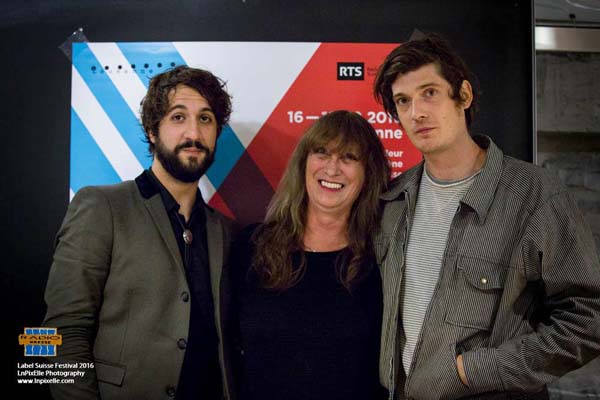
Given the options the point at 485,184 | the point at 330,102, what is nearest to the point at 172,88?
the point at 330,102

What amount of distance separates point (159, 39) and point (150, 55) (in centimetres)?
7

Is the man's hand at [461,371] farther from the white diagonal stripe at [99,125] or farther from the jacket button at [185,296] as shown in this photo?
the white diagonal stripe at [99,125]

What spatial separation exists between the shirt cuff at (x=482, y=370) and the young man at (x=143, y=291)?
787mm

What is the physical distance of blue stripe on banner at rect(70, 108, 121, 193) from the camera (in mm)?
1877

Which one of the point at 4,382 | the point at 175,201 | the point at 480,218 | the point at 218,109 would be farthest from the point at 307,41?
the point at 4,382

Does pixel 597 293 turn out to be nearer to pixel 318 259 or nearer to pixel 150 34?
pixel 318 259

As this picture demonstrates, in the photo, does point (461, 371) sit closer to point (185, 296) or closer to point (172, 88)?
point (185, 296)

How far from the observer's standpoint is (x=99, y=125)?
188 centimetres

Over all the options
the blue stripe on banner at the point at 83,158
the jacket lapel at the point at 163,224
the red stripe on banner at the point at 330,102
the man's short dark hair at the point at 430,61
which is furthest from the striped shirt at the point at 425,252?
the blue stripe on banner at the point at 83,158

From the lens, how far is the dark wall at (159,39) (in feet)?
6.15

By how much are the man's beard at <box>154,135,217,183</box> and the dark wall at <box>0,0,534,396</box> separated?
1.50 feet

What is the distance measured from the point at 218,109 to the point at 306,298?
78 centimetres

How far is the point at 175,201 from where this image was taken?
1665mm
